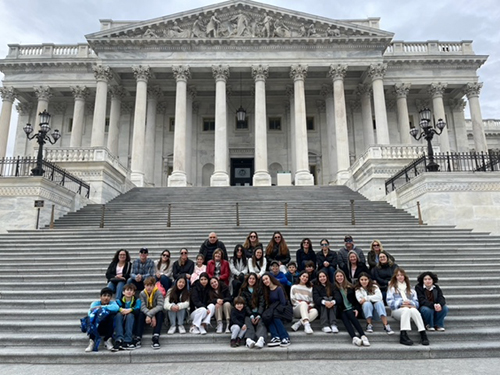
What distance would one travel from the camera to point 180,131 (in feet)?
93.7

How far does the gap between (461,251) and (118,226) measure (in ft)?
41.3

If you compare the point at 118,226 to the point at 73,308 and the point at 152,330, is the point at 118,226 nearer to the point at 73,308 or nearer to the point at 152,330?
the point at 73,308

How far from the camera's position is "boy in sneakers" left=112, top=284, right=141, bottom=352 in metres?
6.48

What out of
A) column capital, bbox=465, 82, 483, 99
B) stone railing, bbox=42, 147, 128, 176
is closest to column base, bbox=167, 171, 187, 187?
stone railing, bbox=42, 147, 128, 176

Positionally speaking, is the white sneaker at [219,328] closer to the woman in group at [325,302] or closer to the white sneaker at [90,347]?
the woman in group at [325,302]

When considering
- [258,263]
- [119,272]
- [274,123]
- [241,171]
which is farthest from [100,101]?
[258,263]

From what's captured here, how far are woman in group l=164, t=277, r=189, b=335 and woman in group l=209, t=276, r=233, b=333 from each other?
53 cm

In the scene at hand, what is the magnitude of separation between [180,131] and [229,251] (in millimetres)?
18784

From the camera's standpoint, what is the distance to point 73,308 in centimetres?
809

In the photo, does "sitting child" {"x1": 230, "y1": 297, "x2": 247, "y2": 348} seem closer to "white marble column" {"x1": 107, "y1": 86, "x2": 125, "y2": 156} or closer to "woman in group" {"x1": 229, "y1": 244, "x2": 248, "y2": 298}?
"woman in group" {"x1": 229, "y1": 244, "x2": 248, "y2": 298}

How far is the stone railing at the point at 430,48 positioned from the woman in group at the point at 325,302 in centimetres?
3179

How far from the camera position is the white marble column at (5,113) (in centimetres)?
3241

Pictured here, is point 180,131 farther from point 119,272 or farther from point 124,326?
point 124,326

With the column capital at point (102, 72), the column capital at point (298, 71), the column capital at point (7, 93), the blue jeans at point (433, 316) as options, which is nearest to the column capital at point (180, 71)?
the column capital at point (102, 72)
